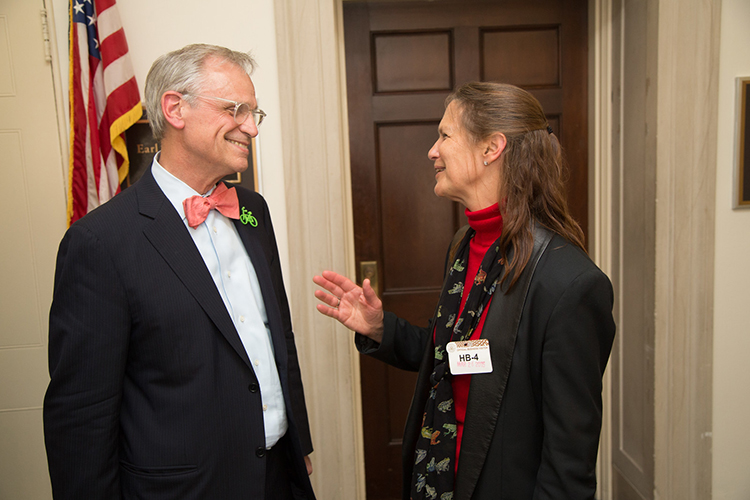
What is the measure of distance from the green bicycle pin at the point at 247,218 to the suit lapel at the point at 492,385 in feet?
2.53

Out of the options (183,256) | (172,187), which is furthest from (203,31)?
(183,256)

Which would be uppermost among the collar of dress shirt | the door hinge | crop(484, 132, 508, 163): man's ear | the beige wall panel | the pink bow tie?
the door hinge

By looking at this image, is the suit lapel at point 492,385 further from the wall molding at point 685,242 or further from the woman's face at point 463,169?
the wall molding at point 685,242

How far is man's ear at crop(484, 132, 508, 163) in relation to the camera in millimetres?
1374

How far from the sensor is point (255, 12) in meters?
2.19

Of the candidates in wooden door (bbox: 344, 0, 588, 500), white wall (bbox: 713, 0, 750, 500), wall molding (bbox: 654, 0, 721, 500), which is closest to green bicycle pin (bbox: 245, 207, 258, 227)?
wooden door (bbox: 344, 0, 588, 500)

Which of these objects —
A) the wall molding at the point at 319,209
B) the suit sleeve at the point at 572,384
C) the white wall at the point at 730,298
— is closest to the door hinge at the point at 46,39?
the wall molding at the point at 319,209

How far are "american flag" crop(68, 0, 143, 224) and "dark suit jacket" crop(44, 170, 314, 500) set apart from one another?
3.09 feet

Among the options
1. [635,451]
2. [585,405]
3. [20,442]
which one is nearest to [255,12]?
[585,405]

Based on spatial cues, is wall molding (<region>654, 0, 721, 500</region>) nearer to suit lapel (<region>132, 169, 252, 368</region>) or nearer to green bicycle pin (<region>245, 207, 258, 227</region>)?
green bicycle pin (<region>245, 207, 258, 227</region>)

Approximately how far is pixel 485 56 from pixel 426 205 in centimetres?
82

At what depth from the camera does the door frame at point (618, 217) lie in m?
2.18

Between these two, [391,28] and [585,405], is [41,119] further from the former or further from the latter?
[585,405]

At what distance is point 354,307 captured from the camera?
1629 millimetres
